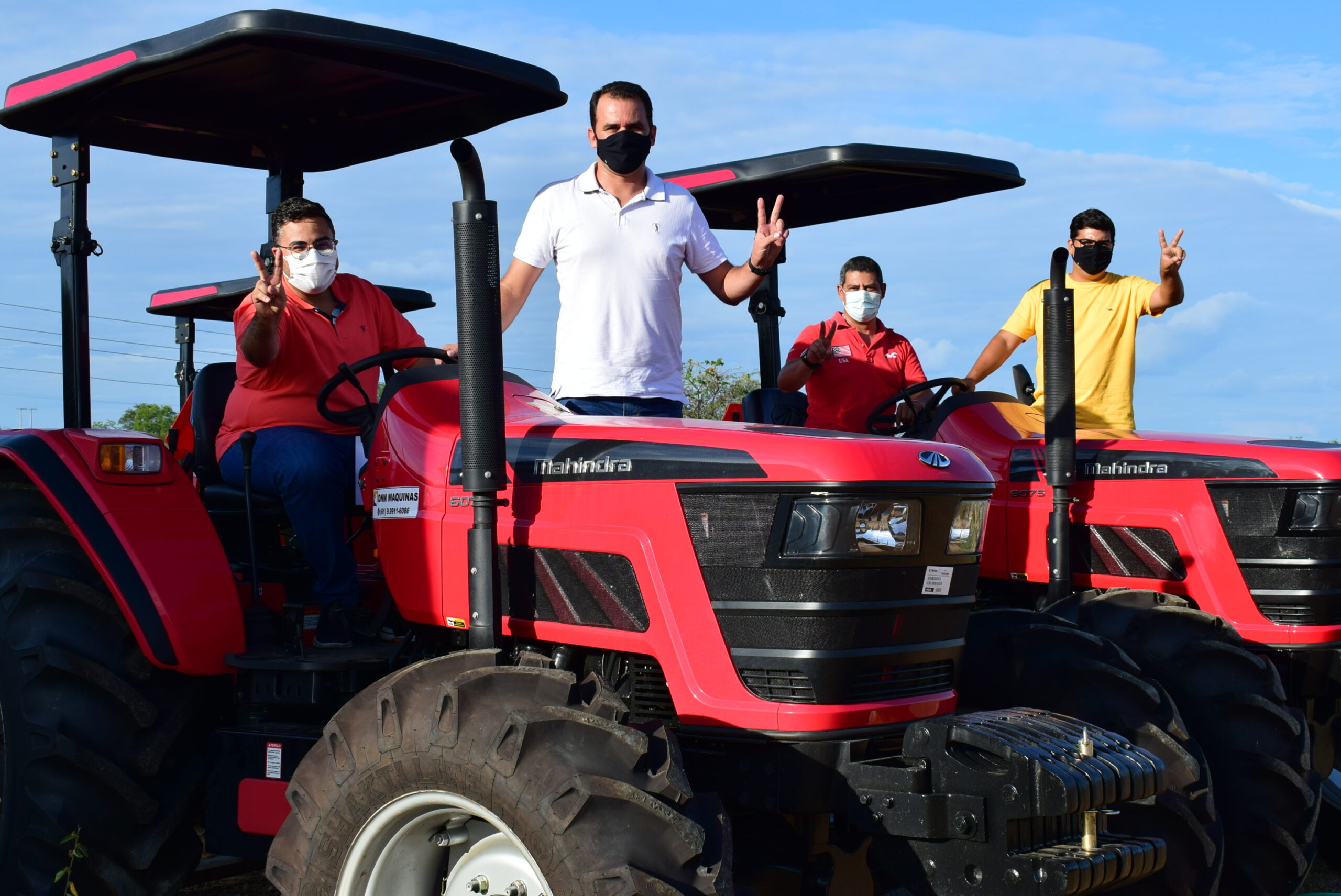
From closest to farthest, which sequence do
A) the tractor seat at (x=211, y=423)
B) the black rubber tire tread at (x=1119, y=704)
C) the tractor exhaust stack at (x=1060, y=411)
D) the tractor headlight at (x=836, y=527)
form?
the tractor headlight at (x=836, y=527)
the black rubber tire tread at (x=1119, y=704)
the tractor seat at (x=211, y=423)
the tractor exhaust stack at (x=1060, y=411)

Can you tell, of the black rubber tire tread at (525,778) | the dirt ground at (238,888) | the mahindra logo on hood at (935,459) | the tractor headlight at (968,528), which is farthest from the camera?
the dirt ground at (238,888)

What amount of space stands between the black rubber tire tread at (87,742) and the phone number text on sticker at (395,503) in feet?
2.80

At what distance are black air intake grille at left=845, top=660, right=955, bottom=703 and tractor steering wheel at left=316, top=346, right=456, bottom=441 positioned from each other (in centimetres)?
160

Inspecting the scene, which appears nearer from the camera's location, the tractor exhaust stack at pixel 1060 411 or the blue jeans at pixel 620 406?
the blue jeans at pixel 620 406

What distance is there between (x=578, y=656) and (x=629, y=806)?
2.55 feet

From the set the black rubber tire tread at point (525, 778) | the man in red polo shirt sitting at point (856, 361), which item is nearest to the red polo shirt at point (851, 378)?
the man in red polo shirt sitting at point (856, 361)

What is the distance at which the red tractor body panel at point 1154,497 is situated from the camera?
206 inches

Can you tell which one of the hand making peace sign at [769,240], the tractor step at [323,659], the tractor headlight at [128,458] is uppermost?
the hand making peace sign at [769,240]

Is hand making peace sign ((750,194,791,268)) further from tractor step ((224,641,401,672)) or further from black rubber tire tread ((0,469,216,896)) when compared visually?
black rubber tire tread ((0,469,216,896))

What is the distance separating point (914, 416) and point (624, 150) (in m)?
2.16

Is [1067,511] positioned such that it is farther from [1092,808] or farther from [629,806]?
[629,806]

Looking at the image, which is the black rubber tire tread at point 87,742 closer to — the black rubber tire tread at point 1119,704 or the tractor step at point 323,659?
the tractor step at point 323,659

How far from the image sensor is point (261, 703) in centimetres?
397

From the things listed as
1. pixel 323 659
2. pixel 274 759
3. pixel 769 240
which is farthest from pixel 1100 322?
pixel 274 759
